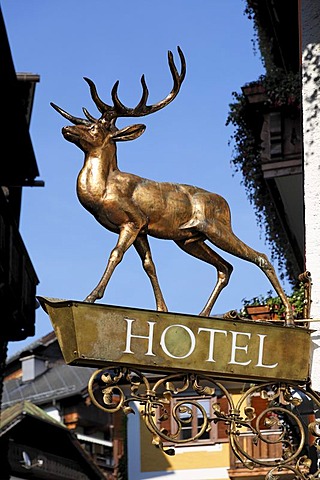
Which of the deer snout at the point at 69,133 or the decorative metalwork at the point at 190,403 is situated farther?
the deer snout at the point at 69,133

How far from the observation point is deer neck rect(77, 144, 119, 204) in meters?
5.36

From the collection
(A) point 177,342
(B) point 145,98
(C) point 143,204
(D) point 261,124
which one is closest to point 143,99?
(B) point 145,98

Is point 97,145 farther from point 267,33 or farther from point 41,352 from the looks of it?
point 41,352

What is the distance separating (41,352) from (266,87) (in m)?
23.5

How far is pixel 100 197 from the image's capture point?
17.6ft

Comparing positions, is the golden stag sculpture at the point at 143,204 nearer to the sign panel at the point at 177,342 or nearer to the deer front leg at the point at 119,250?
the deer front leg at the point at 119,250

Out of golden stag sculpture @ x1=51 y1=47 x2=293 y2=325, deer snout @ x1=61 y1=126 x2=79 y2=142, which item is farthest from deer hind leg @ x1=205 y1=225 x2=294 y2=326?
deer snout @ x1=61 y1=126 x2=79 y2=142

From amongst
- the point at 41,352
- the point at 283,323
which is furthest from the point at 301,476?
the point at 41,352

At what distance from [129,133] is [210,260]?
2.31ft

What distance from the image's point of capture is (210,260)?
18.6 feet

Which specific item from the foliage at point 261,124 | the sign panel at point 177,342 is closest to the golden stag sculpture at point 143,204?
the sign panel at point 177,342

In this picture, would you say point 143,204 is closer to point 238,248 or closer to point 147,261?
point 147,261

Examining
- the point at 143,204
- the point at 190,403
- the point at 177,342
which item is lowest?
the point at 190,403

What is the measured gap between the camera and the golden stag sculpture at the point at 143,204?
537 cm
